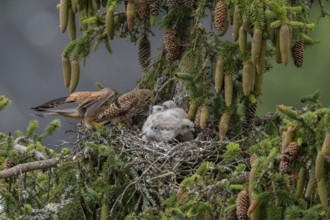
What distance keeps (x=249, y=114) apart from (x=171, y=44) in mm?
813

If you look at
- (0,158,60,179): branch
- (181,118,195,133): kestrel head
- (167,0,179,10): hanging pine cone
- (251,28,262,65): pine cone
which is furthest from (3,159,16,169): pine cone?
(251,28,262,65): pine cone

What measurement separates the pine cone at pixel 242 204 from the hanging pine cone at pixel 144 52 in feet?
11.4

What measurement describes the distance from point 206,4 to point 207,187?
2354 millimetres

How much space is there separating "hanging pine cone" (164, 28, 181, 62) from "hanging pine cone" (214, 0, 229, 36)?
84 cm

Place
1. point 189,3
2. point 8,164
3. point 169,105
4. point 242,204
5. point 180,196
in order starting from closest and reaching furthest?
point 242,204, point 180,196, point 189,3, point 8,164, point 169,105

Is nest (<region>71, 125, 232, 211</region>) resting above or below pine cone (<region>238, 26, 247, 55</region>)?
below

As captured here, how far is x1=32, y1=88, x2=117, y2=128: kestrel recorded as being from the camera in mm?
10359

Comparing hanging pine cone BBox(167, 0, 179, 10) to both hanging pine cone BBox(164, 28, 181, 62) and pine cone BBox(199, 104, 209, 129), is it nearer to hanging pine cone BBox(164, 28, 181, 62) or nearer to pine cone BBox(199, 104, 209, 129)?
hanging pine cone BBox(164, 28, 181, 62)

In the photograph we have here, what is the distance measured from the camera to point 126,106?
34.4 feet

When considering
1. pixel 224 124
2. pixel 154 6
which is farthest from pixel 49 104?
pixel 224 124

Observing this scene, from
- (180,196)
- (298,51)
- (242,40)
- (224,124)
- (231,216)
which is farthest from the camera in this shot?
(224,124)

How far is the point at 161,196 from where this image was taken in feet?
29.3

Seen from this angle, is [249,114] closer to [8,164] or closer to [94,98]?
[94,98]

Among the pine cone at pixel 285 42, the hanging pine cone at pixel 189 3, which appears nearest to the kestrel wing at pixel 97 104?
the hanging pine cone at pixel 189 3
